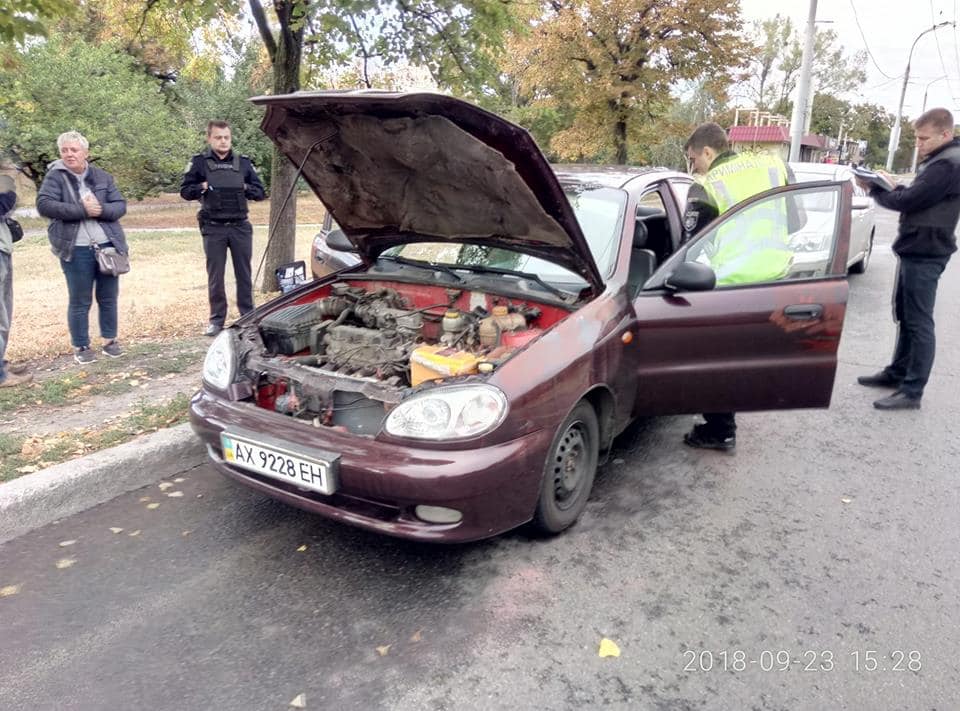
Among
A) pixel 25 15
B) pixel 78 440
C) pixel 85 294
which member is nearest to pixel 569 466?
pixel 78 440

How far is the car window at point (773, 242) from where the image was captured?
372 cm

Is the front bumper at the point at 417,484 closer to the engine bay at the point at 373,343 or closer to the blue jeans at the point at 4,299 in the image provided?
the engine bay at the point at 373,343

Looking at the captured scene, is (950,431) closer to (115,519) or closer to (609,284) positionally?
(609,284)

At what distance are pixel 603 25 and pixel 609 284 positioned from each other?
47.3ft

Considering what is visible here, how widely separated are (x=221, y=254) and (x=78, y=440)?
2.82 m

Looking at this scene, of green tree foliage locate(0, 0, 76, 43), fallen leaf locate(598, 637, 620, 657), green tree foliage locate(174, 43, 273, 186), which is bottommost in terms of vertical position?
fallen leaf locate(598, 637, 620, 657)

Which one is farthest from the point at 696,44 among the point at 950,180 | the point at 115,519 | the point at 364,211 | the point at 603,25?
the point at 115,519

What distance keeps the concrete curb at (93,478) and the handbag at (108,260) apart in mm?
1955

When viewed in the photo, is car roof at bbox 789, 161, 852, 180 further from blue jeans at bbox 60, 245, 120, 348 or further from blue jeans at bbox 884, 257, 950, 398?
blue jeans at bbox 60, 245, 120, 348

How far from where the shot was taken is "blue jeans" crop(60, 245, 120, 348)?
5.41 metres

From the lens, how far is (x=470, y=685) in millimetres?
2334

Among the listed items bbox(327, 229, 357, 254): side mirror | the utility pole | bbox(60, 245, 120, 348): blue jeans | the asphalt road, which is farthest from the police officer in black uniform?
the utility pole

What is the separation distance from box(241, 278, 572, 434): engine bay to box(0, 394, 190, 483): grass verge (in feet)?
3.99

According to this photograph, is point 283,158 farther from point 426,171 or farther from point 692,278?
point 692,278
